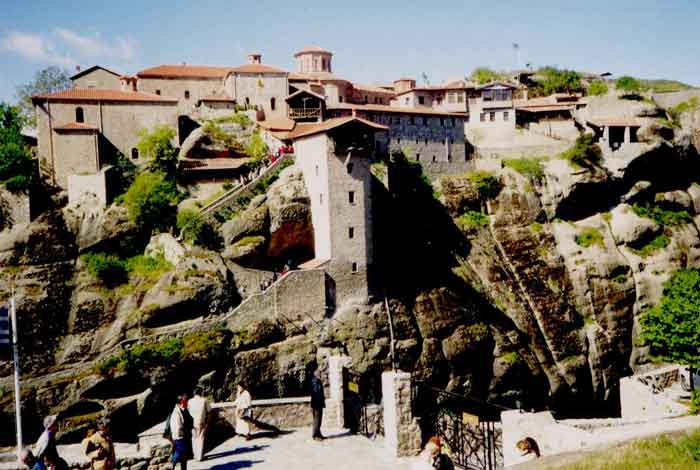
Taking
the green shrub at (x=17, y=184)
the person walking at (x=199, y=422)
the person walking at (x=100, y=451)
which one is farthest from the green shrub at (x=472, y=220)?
the person walking at (x=100, y=451)

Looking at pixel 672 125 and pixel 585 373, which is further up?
pixel 672 125

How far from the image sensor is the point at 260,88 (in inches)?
1886

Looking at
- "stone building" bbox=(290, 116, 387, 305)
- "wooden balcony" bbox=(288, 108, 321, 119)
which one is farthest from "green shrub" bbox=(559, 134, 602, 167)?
"stone building" bbox=(290, 116, 387, 305)

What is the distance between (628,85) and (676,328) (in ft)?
88.4

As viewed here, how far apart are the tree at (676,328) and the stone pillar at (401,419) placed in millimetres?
26031

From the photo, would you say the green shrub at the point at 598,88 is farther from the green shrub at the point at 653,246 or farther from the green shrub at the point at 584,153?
the green shrub at the point at 653,246

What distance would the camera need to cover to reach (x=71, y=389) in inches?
1179

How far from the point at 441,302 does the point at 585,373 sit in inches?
490

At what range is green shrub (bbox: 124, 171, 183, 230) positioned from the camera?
37188mm

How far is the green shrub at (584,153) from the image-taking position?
4912 cm

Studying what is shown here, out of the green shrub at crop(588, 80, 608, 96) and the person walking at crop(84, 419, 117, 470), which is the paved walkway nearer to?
the person walking at crop(84, 419, 117, 470)

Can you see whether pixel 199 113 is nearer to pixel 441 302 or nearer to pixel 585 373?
pixel 441 302

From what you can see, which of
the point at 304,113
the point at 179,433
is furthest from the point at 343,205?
the point at 179,433

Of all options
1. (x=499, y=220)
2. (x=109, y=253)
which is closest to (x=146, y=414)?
(x=109, y=253)
